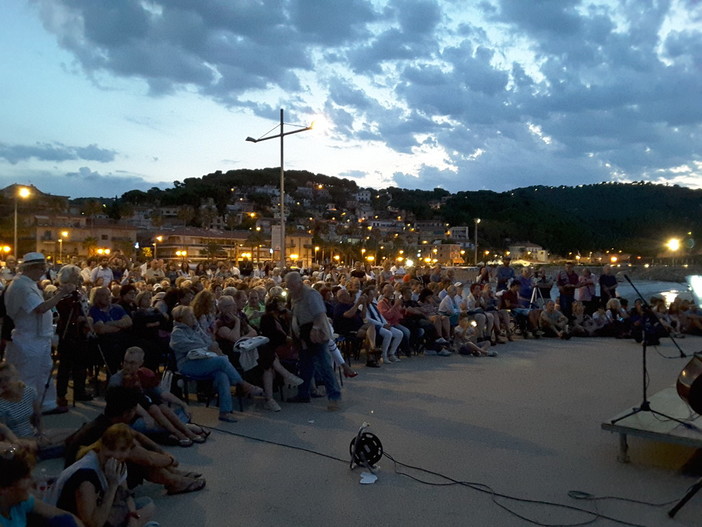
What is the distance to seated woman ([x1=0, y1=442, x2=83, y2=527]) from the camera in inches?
97.9

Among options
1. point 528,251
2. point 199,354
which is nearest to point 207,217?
point 528,251

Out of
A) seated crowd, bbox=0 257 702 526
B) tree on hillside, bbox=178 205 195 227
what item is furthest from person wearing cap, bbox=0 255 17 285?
tree on hillside, bbox=178 205 195 227

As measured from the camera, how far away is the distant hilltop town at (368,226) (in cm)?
7262

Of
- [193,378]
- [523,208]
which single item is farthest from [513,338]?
[523,208]

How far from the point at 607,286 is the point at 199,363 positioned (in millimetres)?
10916

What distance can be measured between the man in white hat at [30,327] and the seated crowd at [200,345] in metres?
0.19

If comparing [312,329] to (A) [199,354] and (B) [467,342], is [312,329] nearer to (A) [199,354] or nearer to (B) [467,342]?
(A) [199,354]

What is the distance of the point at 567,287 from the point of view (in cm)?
1346

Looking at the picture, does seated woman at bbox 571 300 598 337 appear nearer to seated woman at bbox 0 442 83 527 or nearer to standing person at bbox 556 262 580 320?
standing person at bbox 556 262 580 320

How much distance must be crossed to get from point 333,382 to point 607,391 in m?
3.62

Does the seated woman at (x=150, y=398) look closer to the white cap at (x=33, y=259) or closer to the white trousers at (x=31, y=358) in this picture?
the white trousers at (x=31, y=358)

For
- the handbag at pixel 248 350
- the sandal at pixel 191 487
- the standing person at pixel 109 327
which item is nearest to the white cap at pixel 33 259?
the standing person at pixel 109 327

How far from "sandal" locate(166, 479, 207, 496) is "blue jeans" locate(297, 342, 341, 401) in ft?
7.47

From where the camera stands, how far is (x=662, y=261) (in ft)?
357
